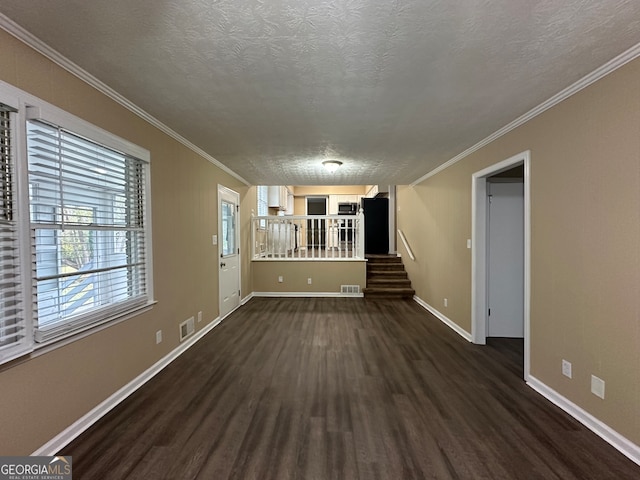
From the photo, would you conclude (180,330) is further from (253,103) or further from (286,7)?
(286,7)

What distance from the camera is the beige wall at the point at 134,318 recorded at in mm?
1564

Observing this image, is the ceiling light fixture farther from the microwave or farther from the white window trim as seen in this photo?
the microwave

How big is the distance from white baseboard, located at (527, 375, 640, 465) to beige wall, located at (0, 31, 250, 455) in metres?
3.45

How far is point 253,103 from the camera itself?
7.74 feet

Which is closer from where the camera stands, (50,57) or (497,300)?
(50,57)

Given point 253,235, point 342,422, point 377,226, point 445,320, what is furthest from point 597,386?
point 377,226

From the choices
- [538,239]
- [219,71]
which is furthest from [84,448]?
[538,239]

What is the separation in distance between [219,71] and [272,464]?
245cm

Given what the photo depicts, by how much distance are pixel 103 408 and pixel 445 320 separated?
164 inches

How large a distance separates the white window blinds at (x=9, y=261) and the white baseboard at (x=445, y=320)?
163 inches

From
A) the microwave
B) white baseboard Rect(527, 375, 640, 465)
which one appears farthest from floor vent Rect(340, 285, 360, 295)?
the microwave

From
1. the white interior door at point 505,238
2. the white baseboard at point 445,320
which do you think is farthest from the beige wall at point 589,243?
the white baseboard at point 445,320

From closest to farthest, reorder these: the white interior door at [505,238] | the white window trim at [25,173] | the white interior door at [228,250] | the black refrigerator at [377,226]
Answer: the white window trim at [25,173], the white interior door at [505,238], the white interior door at [228,250], the black refrigerator at [377,226]

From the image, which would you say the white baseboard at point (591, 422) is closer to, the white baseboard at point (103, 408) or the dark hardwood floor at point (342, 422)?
the dark hardwood floor at point (342, 422)
